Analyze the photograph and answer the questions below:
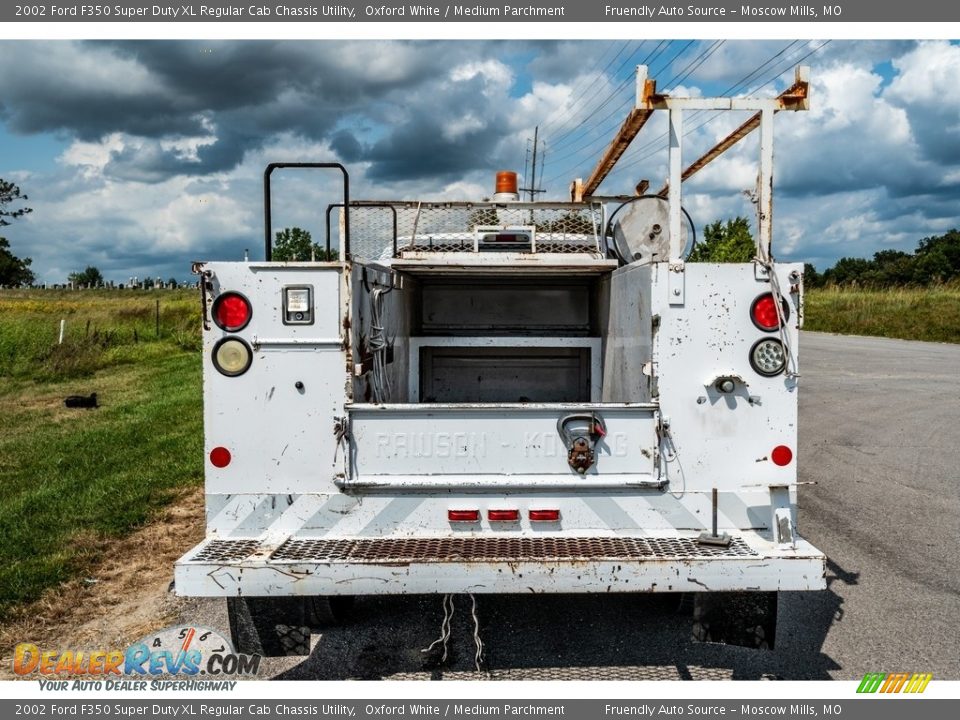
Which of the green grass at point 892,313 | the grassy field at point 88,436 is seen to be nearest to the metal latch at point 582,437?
the grassy field at point 88,436

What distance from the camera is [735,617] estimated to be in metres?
3.64

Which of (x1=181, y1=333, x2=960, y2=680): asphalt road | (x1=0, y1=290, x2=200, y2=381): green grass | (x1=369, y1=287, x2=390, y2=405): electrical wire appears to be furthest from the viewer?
(x1=0, y1=290, x2=200, y2=381): green grass

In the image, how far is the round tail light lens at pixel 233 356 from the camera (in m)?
3.72

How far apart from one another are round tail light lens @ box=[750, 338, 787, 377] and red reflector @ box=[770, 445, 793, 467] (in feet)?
1.09

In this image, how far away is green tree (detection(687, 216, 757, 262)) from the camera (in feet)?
123

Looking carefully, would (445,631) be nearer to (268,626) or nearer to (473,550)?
(473,550)

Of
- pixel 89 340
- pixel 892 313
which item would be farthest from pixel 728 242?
pixel 89 340

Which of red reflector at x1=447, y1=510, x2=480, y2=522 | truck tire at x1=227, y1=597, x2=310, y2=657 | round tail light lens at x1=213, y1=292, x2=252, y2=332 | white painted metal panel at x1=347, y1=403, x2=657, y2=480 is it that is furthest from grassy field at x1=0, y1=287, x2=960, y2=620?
red reflector at x1=447, y1=510, x2=480, y2=522

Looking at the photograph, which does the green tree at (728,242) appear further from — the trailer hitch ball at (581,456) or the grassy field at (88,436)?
the trailer hitch ball at (581,456)

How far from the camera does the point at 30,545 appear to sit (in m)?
6.06

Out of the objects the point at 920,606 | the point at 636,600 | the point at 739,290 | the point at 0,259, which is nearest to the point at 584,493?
the point at 739,290

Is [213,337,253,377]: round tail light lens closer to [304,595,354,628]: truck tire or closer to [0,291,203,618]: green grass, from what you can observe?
[304,595,354,628]: truck tire

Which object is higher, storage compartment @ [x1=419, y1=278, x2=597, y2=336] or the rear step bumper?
storage compartment @ [x1=419, y1=278, x2=597, y2=336]
